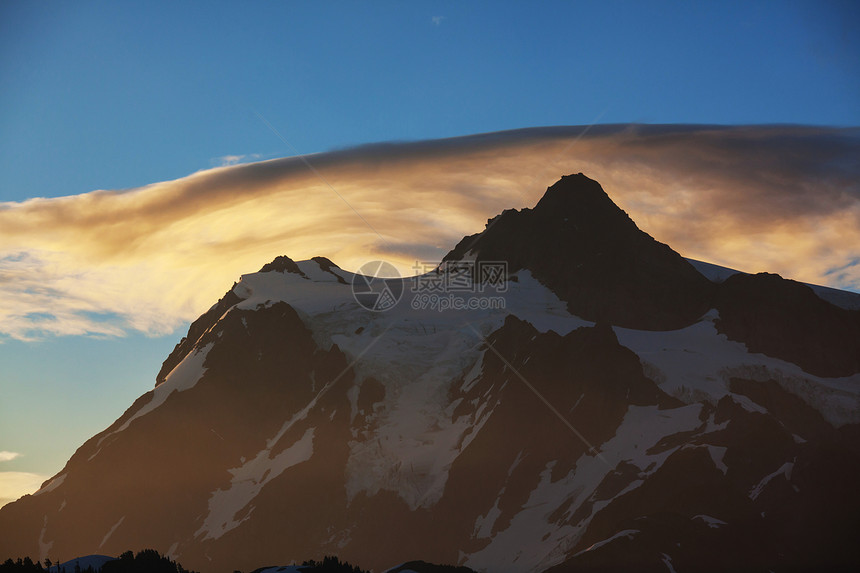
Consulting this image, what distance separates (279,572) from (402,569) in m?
24.2

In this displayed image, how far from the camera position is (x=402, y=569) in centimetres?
19388

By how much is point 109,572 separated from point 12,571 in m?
13.9

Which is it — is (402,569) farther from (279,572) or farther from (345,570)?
(279,572)

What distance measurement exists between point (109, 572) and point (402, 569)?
1800 inches

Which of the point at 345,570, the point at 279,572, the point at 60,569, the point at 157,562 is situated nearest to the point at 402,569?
the point at 345,570

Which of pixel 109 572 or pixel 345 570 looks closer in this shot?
pixel 109 572

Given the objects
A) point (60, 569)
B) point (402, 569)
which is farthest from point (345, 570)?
point (60, 569)

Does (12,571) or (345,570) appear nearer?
(12,571)

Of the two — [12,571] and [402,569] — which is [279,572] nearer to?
[402,569]

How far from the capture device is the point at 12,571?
568 feet

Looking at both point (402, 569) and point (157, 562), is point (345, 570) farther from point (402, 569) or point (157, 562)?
point (157, 562)

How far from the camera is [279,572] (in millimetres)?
177000

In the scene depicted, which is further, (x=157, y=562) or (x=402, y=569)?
(x=402, y=569)

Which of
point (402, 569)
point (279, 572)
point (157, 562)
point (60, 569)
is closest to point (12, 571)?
point (60, 569)
